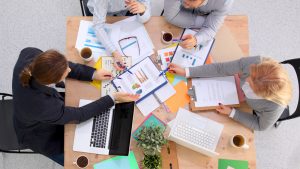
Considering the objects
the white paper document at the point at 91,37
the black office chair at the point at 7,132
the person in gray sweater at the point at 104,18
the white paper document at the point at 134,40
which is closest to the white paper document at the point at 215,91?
the white paper document at the point at 134,40

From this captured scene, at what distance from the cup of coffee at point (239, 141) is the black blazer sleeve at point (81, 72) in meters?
0.90

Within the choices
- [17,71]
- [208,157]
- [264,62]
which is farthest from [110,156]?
[264,62]

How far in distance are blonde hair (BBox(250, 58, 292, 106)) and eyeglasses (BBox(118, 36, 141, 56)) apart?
0.70 m

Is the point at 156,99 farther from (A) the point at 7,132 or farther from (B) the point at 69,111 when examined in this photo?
(A) the point at 7,132

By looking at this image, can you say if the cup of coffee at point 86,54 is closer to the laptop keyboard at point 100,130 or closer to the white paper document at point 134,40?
the white paper document at point 134,40

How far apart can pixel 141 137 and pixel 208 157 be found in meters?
0.42

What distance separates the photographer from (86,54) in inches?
69.6

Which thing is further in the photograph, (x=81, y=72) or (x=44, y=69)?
(x=81, y=72)

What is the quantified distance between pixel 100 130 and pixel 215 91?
723 millimetres

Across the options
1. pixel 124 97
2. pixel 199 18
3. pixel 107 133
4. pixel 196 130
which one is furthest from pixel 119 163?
pixel 199 18

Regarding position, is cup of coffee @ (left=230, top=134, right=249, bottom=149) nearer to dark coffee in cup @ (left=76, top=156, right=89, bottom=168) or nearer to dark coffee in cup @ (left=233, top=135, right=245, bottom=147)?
dark coffee in cup @ (left=233, top=135, right=245, bottom=147)

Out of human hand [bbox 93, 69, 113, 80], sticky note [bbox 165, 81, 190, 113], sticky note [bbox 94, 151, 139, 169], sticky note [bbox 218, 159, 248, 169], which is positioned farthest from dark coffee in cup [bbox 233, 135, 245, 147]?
human hand [bbox 93, 69, 113, 80]

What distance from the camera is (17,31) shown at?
267cm

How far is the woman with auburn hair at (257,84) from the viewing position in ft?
5.01
